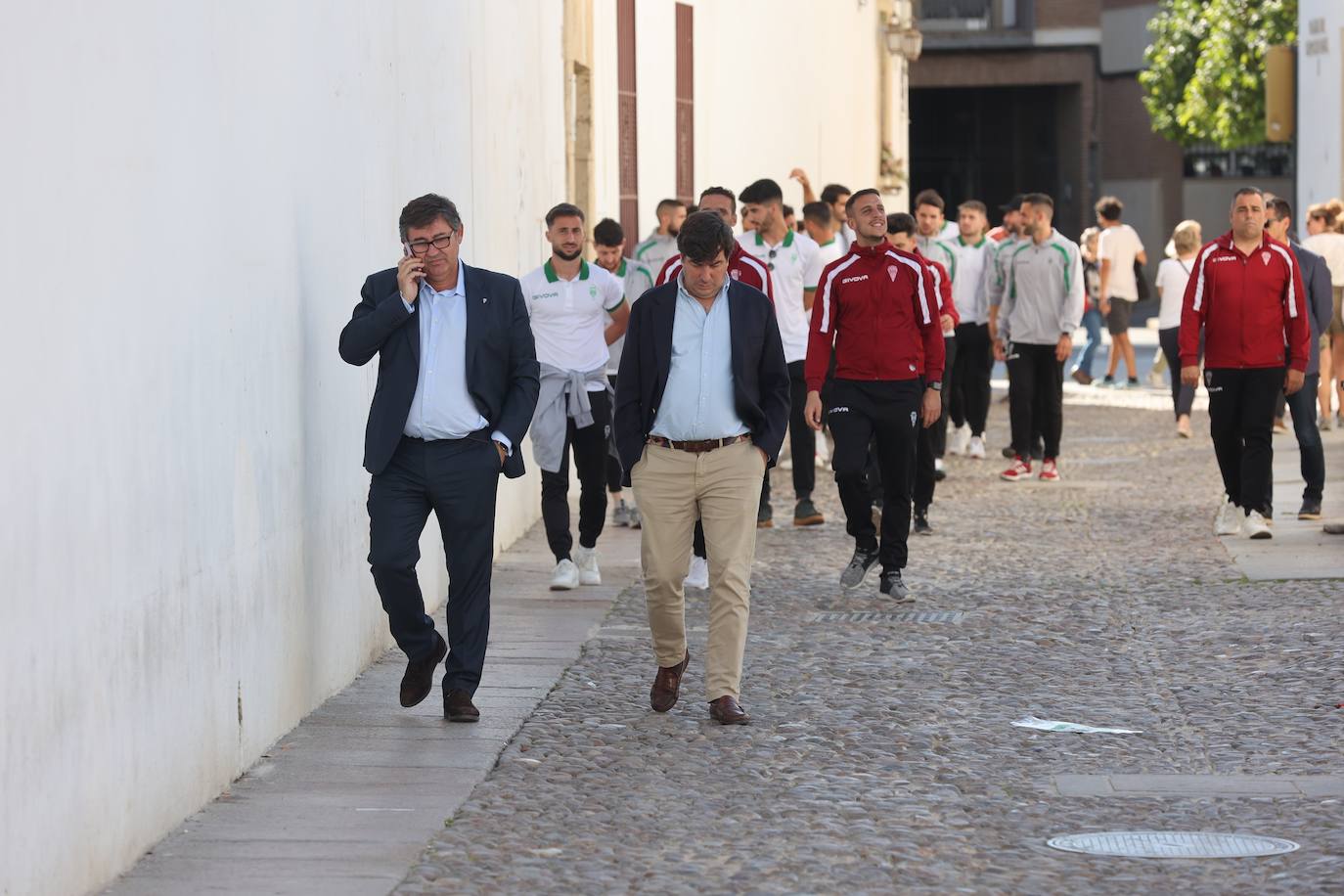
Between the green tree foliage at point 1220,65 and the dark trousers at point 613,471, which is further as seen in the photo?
the green tree foliage at point 1220,65

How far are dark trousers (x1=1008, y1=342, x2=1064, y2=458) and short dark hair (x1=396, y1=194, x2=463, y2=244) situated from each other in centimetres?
851

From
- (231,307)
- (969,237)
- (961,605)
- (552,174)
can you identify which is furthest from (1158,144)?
(231,307)

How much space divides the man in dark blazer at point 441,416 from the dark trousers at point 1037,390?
8.32 m

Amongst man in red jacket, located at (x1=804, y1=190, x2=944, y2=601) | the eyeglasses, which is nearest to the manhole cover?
the eyeglasses

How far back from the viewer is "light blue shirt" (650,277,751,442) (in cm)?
787

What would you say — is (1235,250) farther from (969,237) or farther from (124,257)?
(124,257)

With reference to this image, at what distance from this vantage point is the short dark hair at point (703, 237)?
7773 millimetres

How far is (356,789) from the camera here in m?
6.85

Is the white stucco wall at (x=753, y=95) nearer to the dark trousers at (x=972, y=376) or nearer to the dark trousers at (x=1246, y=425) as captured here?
the dark trousers at (x=972, y=376)

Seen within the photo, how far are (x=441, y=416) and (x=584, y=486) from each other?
11.2 ft

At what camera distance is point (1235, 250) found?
12.0 m

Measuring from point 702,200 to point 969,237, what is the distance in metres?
5.89

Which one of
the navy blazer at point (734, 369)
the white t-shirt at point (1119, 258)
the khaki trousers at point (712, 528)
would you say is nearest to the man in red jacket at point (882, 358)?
the navy blazer at point (734, 369)

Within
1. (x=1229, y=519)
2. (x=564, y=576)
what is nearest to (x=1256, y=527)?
(x=1229, y=519)
